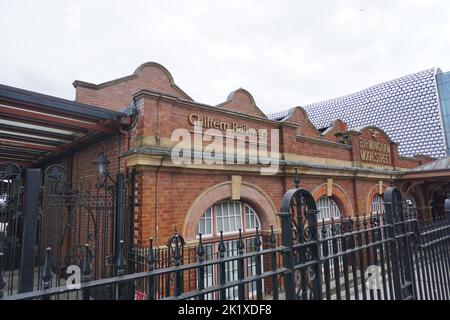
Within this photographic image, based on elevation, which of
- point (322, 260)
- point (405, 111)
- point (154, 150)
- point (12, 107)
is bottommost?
point (322, 260)

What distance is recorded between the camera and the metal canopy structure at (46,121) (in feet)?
14.8

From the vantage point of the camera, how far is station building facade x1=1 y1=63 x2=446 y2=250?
198 inches

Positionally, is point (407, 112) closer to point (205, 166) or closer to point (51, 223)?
point (205, 166)

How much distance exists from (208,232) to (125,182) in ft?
6.73

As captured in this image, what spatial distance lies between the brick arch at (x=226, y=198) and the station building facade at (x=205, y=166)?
0.7 inches

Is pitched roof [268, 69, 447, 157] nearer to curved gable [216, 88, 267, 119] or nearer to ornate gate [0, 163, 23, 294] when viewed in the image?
curved gable [216, 88, 267, 119]

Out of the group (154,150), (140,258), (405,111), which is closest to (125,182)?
(154,150)

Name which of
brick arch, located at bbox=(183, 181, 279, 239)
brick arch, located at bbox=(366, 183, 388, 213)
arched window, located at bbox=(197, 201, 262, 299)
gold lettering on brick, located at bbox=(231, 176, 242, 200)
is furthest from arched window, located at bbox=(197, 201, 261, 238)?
brick arch, located at bbox=(366, 183, 388, 213)

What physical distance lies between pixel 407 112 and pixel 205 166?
64.0ft

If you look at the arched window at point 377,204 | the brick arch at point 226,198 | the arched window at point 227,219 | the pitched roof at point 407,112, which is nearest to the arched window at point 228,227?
the arched window at point 227,219

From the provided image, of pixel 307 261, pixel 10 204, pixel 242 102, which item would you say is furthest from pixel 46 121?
pixel 242 102

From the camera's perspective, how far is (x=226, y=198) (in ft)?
20.1
